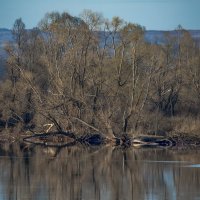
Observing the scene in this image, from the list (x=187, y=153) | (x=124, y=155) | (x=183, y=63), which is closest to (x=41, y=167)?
(x=124, y=155)

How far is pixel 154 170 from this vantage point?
26.1 meters

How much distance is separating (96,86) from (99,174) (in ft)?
62.3

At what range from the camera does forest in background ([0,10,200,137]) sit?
4122 cm

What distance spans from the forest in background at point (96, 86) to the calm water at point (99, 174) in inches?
220

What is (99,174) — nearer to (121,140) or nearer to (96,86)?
(121,140)

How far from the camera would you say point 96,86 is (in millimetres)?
43375

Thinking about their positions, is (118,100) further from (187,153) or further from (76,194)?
(76,194)

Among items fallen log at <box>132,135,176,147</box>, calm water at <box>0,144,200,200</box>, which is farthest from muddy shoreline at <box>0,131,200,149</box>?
calm water at <box>0,144,200,200</box>

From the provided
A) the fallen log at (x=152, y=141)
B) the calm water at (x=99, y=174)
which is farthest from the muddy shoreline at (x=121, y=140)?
the calm water at (x=99, y=174)

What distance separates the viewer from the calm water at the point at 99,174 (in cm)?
1984

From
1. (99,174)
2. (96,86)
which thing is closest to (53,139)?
(96,86)

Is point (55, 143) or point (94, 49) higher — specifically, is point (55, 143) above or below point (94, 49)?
below

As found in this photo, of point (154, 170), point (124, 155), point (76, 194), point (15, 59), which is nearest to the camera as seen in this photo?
point (76, 194)

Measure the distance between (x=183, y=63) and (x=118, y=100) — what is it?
9162 millimetres
